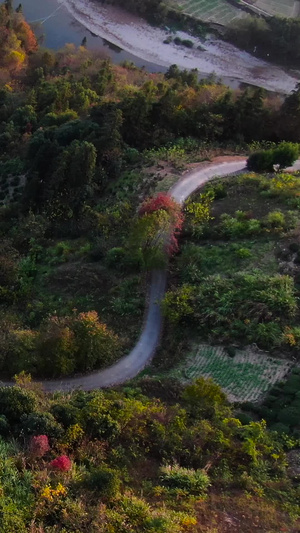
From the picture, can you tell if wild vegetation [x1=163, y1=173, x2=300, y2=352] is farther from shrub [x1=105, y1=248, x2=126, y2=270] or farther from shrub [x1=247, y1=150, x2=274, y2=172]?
shrub [x1=105, y1=248, x2=126, y2=270]

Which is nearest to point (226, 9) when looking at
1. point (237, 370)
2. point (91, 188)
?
point (91, 188)

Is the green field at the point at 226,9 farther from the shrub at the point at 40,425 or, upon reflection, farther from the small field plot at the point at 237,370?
the shrub at the point at 40,425

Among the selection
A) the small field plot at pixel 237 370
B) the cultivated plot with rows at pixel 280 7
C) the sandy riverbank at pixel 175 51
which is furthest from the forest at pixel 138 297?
the cultivated plot with rows at pixel 280 7

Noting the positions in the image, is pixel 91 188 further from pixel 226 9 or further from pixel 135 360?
pixel 226 9

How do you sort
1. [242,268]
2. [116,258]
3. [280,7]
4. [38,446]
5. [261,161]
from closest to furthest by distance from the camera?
[38,446]
[242,268]
[116,258]
[261,161]
[280,7]

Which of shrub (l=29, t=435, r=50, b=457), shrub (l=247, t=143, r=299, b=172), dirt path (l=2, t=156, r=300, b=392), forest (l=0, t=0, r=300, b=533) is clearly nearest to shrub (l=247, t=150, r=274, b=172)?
shrub (l=247, t=143, r=299, b=172)

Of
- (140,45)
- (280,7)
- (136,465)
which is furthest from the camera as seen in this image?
(280,7)
